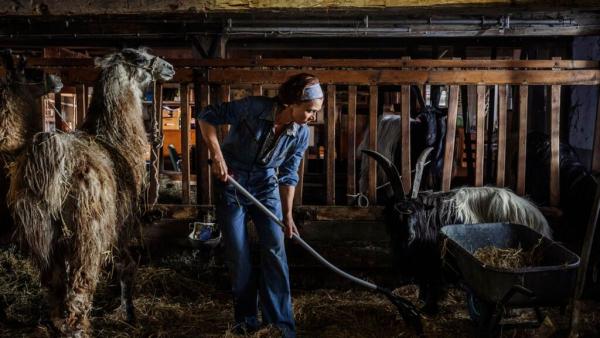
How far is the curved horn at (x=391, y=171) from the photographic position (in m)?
4.33

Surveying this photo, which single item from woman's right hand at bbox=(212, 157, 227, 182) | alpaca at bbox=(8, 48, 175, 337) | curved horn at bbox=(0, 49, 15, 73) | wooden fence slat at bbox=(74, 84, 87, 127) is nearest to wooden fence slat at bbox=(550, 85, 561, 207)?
woman's right hand at bbox=(212, 157, 227, 182)

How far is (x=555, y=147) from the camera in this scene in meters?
5.20

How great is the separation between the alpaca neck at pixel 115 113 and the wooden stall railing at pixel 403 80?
1136mm

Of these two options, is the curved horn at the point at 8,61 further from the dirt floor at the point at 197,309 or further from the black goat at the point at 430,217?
the black goat at the point at 430,217

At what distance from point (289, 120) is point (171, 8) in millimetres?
1746

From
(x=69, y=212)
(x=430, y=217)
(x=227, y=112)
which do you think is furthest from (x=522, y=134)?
(x=69, y=212)

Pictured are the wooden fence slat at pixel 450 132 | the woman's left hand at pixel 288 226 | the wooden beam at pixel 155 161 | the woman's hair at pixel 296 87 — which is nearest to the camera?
the woman's hair at pixel 296 87

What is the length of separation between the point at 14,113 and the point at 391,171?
340 centimetres

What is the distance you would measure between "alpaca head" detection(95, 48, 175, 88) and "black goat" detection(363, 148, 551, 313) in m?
2.11

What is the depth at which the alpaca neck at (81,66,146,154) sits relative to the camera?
13.2 ft

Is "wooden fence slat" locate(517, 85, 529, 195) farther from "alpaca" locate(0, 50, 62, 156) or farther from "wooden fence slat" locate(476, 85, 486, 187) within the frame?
"alpaca" locate(0, 50, 62, 156)

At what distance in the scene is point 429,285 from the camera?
14.9 ft

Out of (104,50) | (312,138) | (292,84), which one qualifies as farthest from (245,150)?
(104,50)

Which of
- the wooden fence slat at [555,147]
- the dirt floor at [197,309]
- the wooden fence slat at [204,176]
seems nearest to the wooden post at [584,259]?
A: the dirt floor at [197,309]
